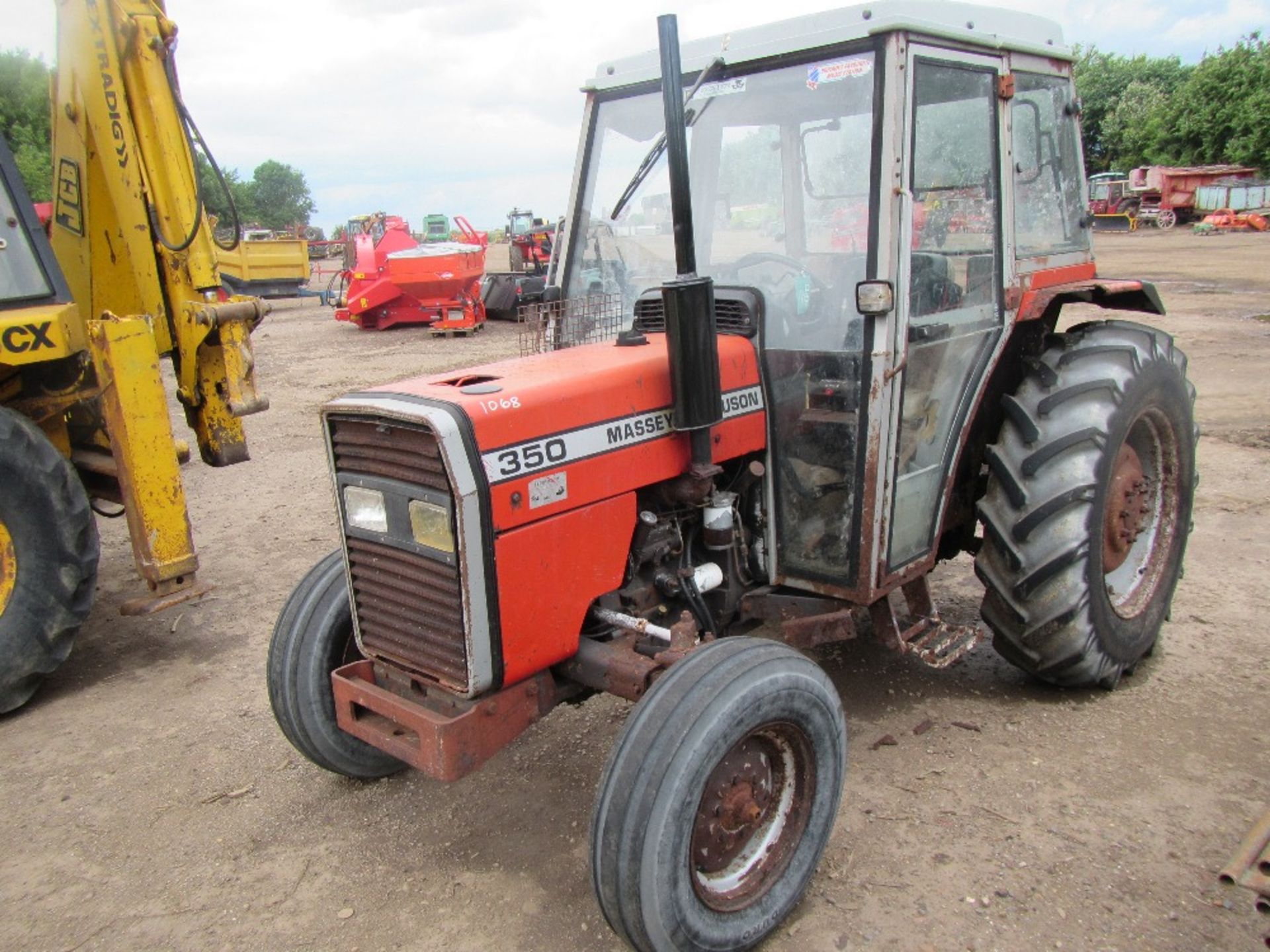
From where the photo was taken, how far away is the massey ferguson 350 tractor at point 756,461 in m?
2.48

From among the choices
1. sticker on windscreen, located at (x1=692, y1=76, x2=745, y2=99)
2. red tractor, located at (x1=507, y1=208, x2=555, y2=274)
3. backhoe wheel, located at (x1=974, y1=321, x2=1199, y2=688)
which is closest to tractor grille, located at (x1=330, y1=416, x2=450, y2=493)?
sticker on windscreen, located at (x1=692, y1=76, x2=745, y2=99)

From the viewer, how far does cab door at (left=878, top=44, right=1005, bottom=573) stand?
9.92 ft

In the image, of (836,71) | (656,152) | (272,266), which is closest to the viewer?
(836,71)

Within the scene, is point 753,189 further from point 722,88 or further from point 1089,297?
point 1089,297

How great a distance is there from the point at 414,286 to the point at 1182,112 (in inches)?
1205

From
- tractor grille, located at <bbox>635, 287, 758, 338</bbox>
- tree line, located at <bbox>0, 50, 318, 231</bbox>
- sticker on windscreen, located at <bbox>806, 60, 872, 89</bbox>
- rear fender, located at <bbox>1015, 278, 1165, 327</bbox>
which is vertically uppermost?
tree line, located at <bbox>0, 50, 318, 231</bbox>

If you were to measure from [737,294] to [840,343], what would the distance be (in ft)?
1.21

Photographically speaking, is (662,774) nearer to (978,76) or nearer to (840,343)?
(840,343)

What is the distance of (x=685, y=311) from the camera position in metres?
2.65

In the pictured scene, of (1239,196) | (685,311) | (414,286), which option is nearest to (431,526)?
(685,311)

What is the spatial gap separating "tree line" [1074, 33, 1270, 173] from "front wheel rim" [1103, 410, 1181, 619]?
91.6 ft

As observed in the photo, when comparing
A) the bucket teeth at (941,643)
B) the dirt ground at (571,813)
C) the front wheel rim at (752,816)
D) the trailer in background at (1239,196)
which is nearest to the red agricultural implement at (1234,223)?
the trailer in background at (1239,196)

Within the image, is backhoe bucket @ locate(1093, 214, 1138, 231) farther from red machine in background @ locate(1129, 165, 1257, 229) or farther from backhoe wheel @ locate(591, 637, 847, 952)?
backhoe wheel @ locate(591, 637, 847, 952)

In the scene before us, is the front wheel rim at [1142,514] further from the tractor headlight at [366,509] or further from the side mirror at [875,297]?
the tractor headlight at [366,509]
